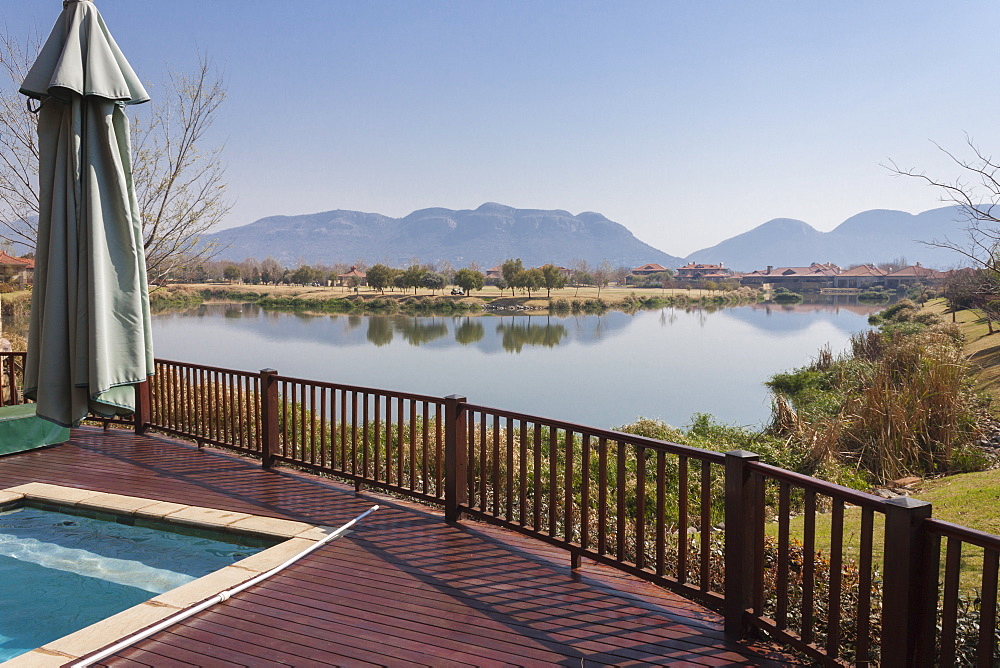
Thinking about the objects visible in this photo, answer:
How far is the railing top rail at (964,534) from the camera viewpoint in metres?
1.85

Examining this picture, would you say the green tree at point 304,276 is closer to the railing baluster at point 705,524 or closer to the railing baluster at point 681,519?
the railing baluster at point 681,519

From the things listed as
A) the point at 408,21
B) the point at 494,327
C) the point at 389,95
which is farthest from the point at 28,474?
the point at 389,95

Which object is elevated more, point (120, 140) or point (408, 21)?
point (408, 21)

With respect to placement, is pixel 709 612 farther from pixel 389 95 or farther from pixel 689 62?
pixel 389 95

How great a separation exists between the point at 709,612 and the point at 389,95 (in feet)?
147

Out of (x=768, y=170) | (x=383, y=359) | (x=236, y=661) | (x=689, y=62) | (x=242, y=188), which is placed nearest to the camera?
(x=236, y=661)

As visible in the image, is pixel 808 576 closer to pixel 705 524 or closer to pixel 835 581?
pixel 835 581

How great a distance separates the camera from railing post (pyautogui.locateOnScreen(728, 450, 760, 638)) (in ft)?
9.13

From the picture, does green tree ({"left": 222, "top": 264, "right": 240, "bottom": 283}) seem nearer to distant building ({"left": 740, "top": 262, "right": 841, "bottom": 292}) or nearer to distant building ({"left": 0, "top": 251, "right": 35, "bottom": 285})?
distant building ({"left": 0, "top": 251, "right": 35, "bottom": 285})

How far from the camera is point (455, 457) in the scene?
436 cm

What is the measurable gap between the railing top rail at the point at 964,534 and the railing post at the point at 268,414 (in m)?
4.79

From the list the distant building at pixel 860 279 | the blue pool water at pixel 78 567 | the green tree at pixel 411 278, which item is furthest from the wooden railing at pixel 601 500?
the distant building at pixel 860 279

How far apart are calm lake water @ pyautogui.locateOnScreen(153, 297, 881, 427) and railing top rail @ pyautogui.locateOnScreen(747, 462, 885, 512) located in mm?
12764

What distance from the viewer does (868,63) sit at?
14648 mm
